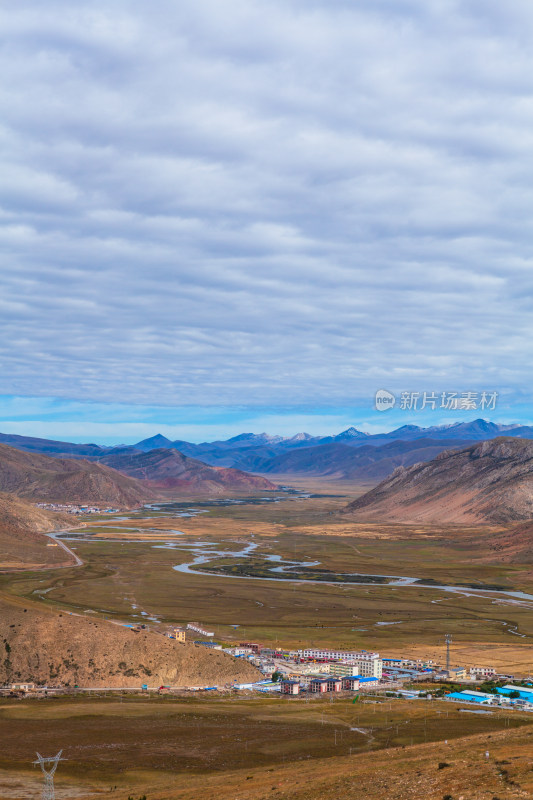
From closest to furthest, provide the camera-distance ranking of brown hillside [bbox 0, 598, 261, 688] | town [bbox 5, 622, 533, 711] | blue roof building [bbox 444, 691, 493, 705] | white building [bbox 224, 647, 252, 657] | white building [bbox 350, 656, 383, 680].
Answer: blue roof building [bbox 444, 691, 493, 705], town [bbox 5, 622, 533, 711], brown hillside [bbox 0, 598, 261, 688], white building [bbox 350, 656, 383, 680], white building [bbox 224, 647, 252, 657]

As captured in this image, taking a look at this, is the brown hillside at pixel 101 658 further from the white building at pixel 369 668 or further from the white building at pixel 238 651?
the white building at pixel 369 668

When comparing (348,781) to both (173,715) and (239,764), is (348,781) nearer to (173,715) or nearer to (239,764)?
(239,764)

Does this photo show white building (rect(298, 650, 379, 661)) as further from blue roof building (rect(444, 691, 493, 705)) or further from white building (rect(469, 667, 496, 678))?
blue roof building (rect(444, 691, 493, 705))

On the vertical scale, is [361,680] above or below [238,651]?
below

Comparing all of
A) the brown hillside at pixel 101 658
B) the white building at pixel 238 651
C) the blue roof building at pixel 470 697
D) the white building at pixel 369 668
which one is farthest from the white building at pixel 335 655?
the blue roof building at pixel 470 697

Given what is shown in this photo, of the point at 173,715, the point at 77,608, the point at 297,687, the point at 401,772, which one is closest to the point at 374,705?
the point at 297,687

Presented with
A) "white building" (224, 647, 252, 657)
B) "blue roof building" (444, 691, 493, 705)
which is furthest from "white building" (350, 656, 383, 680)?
"white building" (224, 647, 252, 657)

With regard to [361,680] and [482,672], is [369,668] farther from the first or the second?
[482,672]

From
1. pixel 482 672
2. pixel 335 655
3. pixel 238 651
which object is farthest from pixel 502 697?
pixel 238 651
